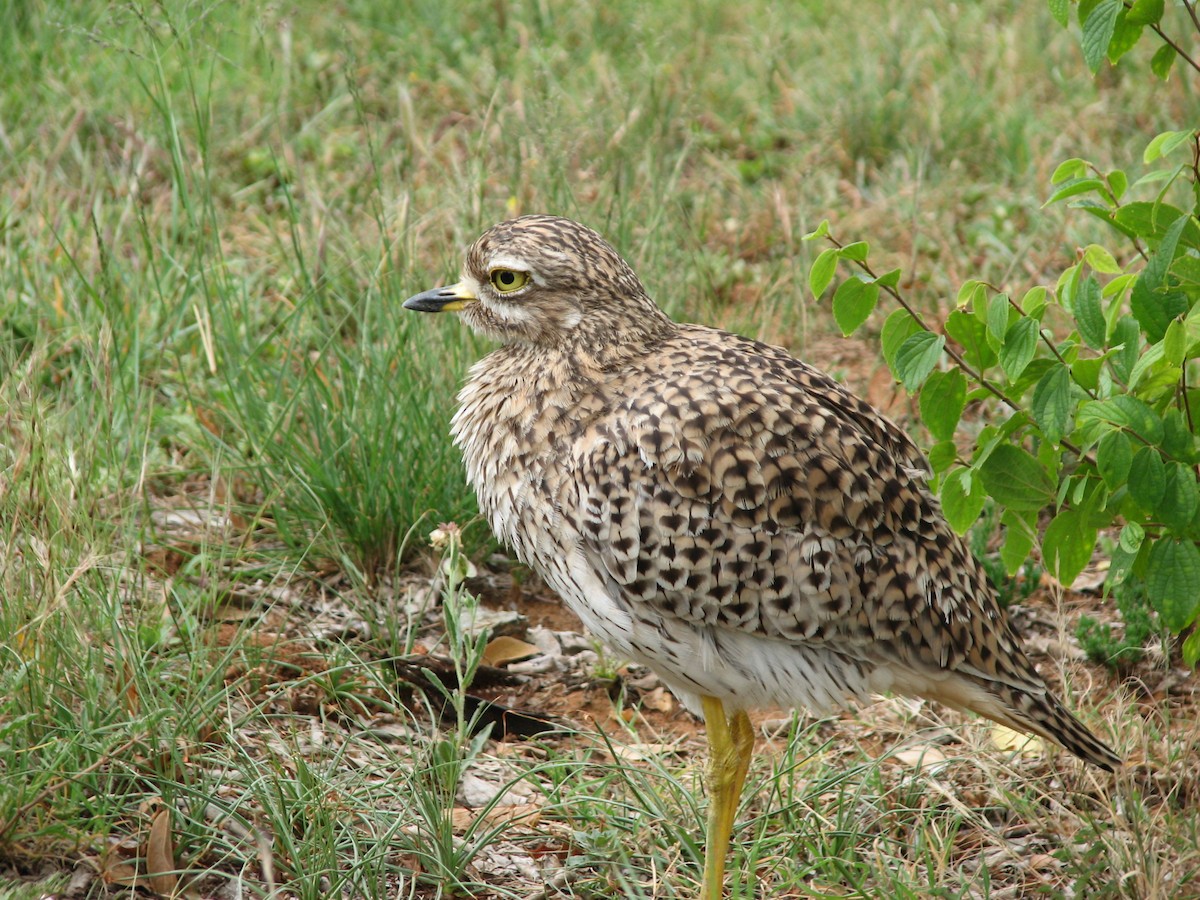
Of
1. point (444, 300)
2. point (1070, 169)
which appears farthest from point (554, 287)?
point (1070, 169)

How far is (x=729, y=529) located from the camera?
3.32 meters

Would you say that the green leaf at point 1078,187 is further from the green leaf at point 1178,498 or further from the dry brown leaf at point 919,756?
the dry brown leaf at point 919,756

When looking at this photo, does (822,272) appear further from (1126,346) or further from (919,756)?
(919,756)

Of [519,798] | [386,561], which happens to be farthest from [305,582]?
[519,798]

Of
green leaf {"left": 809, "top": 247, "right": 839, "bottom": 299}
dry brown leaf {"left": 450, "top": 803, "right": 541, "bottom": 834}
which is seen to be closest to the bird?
green leaf {"left": 809, "top": 247, "right": 839, "bottom": 299}

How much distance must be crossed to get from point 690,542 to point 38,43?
4887 mm

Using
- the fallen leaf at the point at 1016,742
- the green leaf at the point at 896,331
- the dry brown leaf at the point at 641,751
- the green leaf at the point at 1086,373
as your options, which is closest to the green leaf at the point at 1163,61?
the green leaf at the point at 1086,373

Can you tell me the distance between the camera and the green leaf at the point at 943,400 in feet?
10.3

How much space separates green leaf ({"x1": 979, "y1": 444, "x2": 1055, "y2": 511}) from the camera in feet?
10.3

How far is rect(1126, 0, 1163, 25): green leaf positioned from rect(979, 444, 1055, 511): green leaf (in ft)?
3.06

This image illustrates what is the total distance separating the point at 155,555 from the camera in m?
4.34

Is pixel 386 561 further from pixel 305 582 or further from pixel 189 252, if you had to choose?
pixel 189 252

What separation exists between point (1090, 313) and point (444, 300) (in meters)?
1.74

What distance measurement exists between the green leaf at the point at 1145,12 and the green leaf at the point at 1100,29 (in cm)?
3
